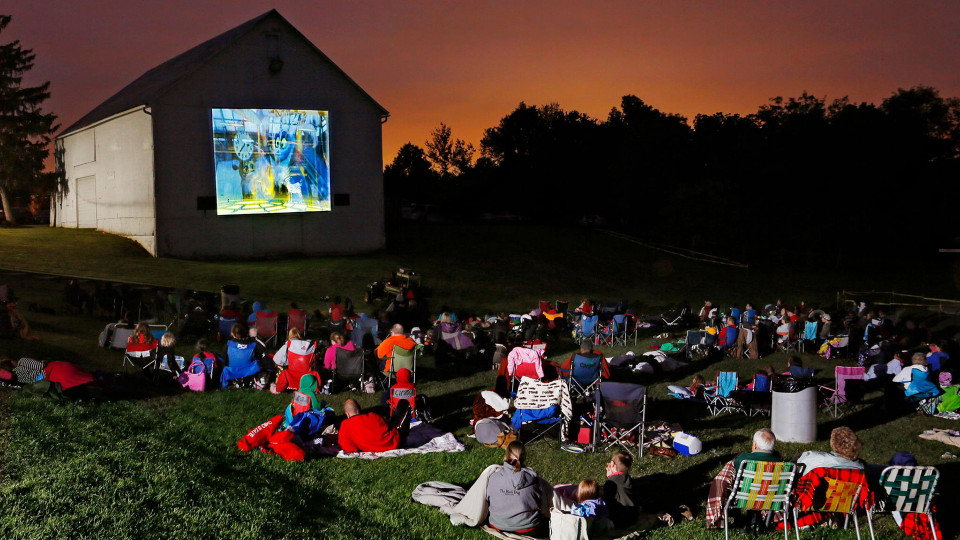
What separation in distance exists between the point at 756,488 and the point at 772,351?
12.0 m

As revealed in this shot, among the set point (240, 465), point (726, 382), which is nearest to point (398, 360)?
point (240, 465)

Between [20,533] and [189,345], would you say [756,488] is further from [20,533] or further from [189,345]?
[189,345]

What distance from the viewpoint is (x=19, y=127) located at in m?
40.6

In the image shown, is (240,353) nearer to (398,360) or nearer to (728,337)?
(398,360)

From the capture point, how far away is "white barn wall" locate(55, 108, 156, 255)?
29025 millimetres

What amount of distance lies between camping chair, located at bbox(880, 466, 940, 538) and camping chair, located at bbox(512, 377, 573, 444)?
400cm

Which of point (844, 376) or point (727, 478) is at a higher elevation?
point (727, 478)

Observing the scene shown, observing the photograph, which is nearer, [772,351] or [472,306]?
[772,351]

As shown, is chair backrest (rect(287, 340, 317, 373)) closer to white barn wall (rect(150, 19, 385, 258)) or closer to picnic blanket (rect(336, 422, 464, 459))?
picnic blanket (rect(336, 422, 464, 459))

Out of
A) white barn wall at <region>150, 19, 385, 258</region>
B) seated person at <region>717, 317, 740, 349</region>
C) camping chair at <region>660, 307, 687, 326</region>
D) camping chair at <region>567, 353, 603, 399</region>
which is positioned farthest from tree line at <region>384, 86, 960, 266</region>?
camping chair at <region>567, 353, 603, 399</region>

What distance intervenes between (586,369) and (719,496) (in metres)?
5.05

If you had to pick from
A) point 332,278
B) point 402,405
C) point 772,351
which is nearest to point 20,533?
point 402,405

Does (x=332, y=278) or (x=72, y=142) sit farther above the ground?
(x=72, y=142)

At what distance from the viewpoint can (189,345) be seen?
15.6m
